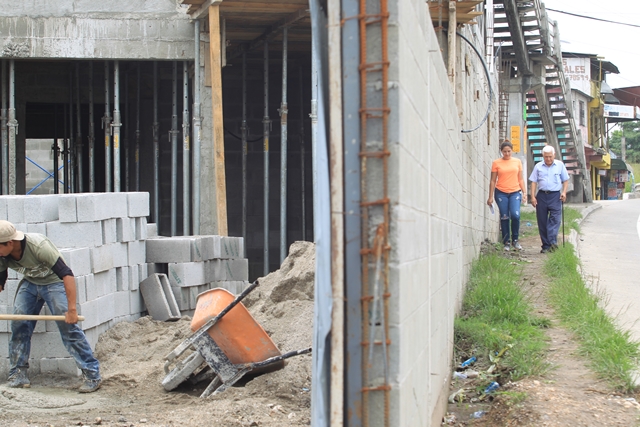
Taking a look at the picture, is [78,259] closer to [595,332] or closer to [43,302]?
[43,302]

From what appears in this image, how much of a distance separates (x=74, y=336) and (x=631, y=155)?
66.6m

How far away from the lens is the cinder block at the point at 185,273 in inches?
339

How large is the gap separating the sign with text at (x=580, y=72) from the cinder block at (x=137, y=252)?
38.7m

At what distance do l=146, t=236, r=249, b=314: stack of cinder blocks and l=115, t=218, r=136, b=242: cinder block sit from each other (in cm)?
52

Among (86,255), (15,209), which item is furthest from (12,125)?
(86,255)

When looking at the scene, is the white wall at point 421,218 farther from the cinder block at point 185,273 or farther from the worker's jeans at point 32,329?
the cinder block at point 185,273

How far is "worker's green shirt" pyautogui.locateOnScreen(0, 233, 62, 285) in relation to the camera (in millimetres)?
6027

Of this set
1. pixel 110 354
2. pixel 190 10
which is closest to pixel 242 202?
pixel 190 10

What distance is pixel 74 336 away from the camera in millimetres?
6375

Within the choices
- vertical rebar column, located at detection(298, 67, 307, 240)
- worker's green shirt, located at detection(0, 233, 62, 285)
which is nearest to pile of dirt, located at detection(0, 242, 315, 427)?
worker's green shirt, located at detection(0, 233, 62, 285)

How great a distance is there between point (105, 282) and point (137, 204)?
1.04m

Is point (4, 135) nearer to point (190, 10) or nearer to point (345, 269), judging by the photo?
point (190, 10)

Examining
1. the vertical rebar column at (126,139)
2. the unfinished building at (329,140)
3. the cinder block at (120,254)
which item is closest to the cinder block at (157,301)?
the cinder block at (120,254)

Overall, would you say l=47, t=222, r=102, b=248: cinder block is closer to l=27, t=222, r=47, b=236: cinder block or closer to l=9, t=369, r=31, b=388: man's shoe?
l=27, t=222, r=47, b=236: cinder block
